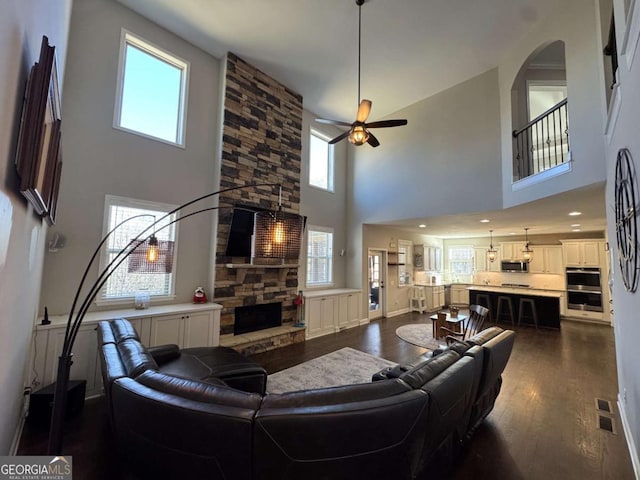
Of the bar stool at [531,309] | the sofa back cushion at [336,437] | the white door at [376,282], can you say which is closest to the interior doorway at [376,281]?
the white door at [376,282]

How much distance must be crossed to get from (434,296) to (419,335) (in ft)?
11.4

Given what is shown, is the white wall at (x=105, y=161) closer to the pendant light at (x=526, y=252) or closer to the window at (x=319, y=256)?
the window at (x=319, y=256)

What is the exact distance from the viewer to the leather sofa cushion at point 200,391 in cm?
148

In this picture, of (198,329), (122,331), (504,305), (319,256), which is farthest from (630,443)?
(504,305)

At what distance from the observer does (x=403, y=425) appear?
1.43m

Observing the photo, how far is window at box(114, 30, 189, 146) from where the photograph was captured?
13.4 feet

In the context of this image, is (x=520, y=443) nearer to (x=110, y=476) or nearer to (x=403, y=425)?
(x=403, y=425)

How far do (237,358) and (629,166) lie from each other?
3.88m

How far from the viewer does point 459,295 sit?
390 inches

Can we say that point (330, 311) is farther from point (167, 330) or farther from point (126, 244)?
point (126, 244)

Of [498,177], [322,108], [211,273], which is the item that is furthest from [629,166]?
[322,108]

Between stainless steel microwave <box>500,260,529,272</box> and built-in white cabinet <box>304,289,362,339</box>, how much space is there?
222 inches

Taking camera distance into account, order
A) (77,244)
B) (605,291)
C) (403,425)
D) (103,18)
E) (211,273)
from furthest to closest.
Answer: (605,291), (211,273), (103,18), (77,244), (403,425)

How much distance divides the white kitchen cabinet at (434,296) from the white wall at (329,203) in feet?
10.6
